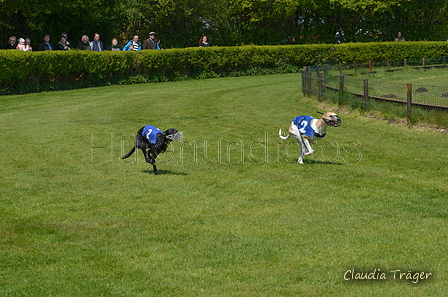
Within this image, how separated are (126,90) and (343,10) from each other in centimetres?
2562

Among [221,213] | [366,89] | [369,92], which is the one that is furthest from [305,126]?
[369,92]

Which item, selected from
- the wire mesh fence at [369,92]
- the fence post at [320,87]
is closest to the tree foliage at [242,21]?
the wire mesh fence at [369,92]

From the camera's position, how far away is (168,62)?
3412 centimetres

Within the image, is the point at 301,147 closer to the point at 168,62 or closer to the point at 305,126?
the point at 305,126

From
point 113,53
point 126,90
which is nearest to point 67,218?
point 126,90

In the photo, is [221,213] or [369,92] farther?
[369,92]

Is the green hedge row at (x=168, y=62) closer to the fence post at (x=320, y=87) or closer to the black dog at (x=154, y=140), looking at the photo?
the fence post at (x=320, y=87)

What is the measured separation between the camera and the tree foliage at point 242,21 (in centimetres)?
3756

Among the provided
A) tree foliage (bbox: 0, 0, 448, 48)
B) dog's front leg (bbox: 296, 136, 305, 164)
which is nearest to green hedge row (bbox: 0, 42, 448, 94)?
tree foliage (bbox: 0, 0, 448, 48)

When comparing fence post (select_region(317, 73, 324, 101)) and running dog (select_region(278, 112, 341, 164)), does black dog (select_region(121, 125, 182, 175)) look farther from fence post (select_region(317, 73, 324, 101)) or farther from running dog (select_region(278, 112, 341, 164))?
fence post (select_region(317, 73, 324, 101))

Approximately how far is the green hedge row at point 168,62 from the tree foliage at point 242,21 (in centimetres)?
564

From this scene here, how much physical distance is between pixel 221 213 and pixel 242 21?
40.0 m

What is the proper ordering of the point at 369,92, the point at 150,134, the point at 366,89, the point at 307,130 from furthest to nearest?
1. the point at 369,92
2. the point at 366,89
3. the point at 307,130
4. the point at 150,134

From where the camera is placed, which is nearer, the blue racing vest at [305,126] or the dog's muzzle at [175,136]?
the dog's muzzle at [175,136]
